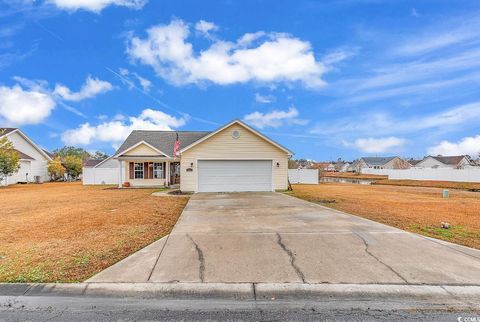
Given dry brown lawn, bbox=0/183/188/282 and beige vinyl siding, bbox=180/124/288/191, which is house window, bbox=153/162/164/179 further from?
dry brown lawn, bbox=0/183/188/282

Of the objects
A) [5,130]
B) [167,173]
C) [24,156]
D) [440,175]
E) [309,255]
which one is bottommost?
[309,255]

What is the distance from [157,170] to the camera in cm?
2511

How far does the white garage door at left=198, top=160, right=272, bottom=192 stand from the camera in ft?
61.6

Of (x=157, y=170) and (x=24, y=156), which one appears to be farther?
(x=24, y=156)

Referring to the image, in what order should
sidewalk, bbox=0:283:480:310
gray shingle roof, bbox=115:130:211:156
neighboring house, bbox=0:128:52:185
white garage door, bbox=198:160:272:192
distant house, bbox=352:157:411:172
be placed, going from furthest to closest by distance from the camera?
distant house, bbox=352:157:411:172 < neighboring house, bbox=0:128:52:185 < gray shingle roof, bbox=115:130:211:156 < white garage door, bbox=198:160:272:192 < sidewalk, bbox=0:283:480:310

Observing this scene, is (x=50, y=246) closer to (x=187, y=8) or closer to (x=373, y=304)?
(x=373, y=304)

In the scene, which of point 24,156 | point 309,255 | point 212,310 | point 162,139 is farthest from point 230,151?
point 24,156

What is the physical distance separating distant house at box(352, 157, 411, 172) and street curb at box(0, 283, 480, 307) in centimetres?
8063

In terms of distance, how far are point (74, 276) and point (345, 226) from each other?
6.09 metres

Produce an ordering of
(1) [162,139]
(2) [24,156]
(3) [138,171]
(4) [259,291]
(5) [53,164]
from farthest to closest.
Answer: (5) [53,164] < (2) [24,156] < (1) [162,139] < (3) [138,171] < (4) [259,291]

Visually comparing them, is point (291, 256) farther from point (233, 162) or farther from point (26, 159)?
point (26, 159)

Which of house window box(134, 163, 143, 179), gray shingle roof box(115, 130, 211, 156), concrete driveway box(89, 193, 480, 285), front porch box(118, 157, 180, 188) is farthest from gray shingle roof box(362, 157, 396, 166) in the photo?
concrete driveway box(89, 193, 480, 285)

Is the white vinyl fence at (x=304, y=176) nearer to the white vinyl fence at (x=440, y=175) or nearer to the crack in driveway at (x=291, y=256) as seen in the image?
the white vinyl fence at (x=440, y=175)

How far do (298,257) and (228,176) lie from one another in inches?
549
